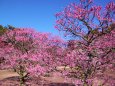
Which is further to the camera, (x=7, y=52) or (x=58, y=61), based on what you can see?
(x=7, y=52)

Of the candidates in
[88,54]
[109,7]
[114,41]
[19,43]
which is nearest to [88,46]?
[88,54]

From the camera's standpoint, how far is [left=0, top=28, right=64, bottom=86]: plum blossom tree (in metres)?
23.4

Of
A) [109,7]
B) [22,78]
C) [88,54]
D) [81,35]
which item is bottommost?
[22,78]

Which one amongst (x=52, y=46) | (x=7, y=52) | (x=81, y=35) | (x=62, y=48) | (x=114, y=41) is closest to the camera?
(x=114, y=41)

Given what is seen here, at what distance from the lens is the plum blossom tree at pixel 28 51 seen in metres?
23.4

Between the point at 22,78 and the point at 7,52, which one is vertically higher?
the point at 7,52

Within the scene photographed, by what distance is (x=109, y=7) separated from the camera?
1914 centimetres

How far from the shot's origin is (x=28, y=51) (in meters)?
26.2

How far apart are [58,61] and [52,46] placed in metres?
3.54

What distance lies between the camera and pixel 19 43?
2728cm

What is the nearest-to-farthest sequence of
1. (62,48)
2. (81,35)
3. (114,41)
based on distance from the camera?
1. (114,41)
2. (81,35)
3. (62,48)

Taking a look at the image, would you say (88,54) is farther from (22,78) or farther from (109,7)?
(22,78)

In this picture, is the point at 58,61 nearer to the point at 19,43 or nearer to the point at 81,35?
the point at 81,35

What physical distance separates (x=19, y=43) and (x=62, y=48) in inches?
272
